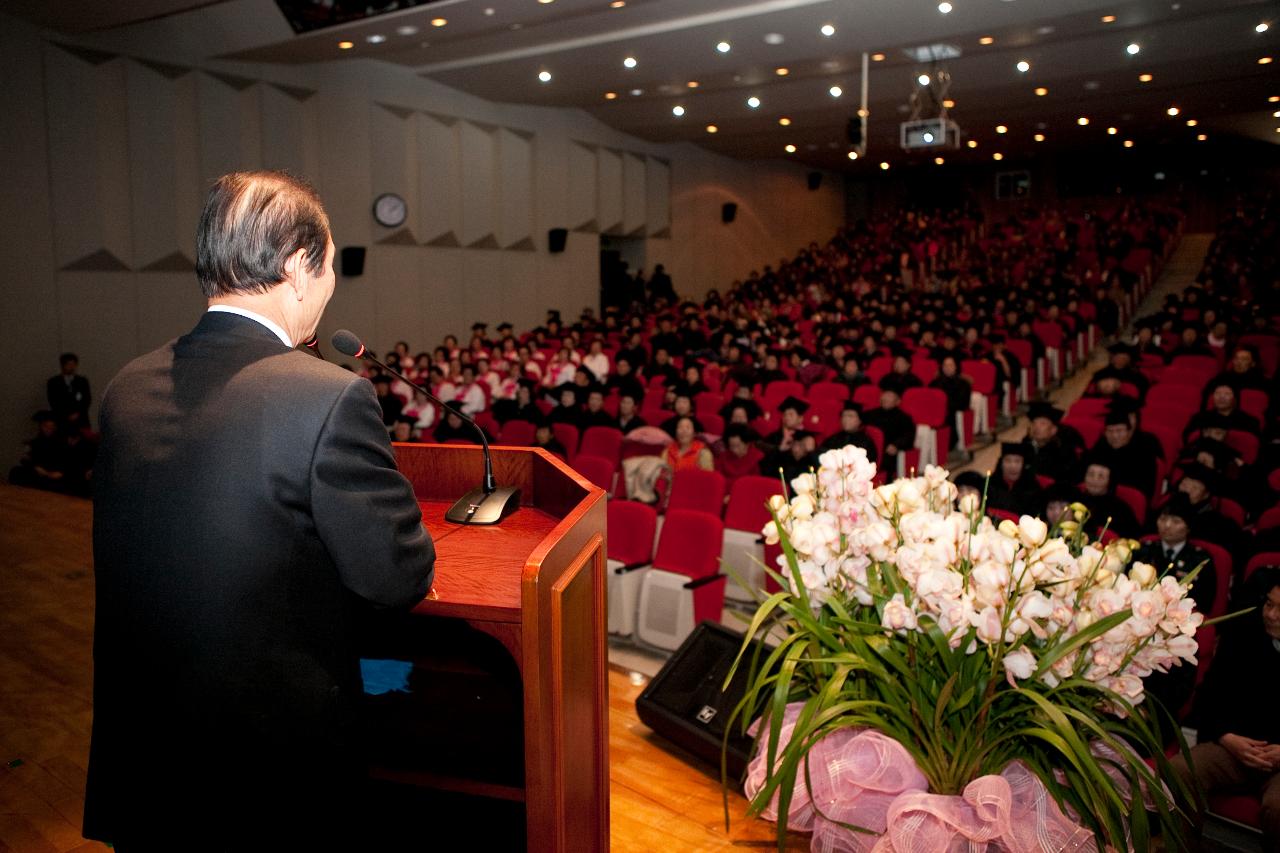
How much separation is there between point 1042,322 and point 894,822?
38.8ft

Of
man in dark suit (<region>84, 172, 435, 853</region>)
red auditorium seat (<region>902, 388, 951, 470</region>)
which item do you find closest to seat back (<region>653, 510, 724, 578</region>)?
red auditorium seat (<region>902, 388, 951, 470</region>)

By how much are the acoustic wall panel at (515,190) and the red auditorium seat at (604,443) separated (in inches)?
329

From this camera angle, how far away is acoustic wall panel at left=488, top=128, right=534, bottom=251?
15.0 m

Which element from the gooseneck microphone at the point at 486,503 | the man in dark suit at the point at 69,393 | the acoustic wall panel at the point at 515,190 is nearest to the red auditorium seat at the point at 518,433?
the man in dark suit at the point at 69,393

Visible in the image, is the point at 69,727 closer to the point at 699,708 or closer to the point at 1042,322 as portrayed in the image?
the point at 699,708

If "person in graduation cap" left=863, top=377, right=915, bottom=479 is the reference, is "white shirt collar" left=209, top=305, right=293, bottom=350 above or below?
above

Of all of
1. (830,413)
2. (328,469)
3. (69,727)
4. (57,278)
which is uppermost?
(57,278)

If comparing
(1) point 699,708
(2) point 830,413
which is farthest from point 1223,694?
(2) point 830,413

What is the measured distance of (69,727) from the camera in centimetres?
309

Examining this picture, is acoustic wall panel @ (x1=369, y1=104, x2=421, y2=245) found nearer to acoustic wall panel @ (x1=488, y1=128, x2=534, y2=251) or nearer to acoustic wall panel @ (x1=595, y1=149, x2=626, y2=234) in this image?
acoustic wall panel @ (x1=488, y1=128, x2=534, y2=251)

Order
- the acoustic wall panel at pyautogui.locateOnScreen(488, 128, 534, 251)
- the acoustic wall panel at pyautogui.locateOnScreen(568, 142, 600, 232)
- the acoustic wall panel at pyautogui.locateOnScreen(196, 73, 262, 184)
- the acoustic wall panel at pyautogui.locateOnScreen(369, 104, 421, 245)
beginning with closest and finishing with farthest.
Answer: the acoustic wall panel at pyautogui.locateOnScreen(196, 73, 262, 184) → the acoustic wall panel at pyautogui.locateOnScreen(369, 104, 421, 245) → the acoustic wall panel at pyautogui.locateOnScreen(488, 128, 534, 251) → the acoustic wall panel at pyautogui.locateOnScreen(568, 142, 600, 232)

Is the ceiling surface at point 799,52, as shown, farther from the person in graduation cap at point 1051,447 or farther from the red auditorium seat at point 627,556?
the red auditorium seat at point 627,556

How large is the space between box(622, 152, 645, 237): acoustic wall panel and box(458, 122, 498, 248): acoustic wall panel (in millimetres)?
3658

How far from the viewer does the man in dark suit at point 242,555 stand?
111cm
